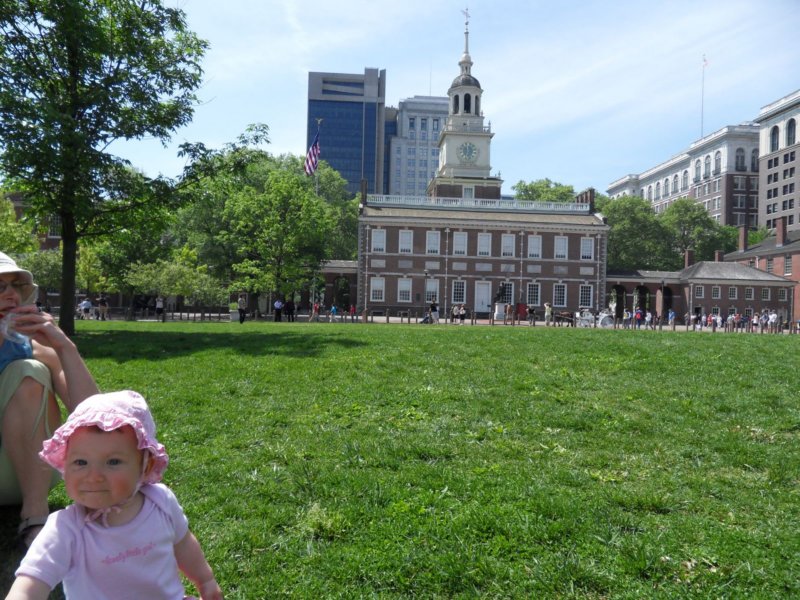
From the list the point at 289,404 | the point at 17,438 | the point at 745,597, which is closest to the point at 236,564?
the point at 17,438

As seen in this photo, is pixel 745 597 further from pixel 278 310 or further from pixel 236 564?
pixel 278 310

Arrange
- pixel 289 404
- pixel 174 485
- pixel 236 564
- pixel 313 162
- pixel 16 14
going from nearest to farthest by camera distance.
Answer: pixel 236 564
pixel 174 485
pixel 289 404
pixel 16 14
pixel 313 162

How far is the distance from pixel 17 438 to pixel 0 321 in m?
0.64

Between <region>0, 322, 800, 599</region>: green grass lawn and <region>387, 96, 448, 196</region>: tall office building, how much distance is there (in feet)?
570

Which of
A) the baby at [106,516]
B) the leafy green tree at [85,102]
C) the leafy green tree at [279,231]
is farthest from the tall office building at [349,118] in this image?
the baby at [106,516]

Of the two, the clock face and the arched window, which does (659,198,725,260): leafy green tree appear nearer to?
the clock face

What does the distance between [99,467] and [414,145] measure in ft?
604

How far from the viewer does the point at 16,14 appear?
13.9 m

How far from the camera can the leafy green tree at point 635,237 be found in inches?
2699

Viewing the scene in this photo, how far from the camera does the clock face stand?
199ft

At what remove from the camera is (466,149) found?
6088 cm

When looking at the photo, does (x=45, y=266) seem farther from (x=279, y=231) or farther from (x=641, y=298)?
(x=641, y=298)

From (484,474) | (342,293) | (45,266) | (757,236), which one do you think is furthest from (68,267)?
(757,236)

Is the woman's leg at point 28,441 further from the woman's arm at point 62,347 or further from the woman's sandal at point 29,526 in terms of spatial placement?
the woman's arm at point 62,347
